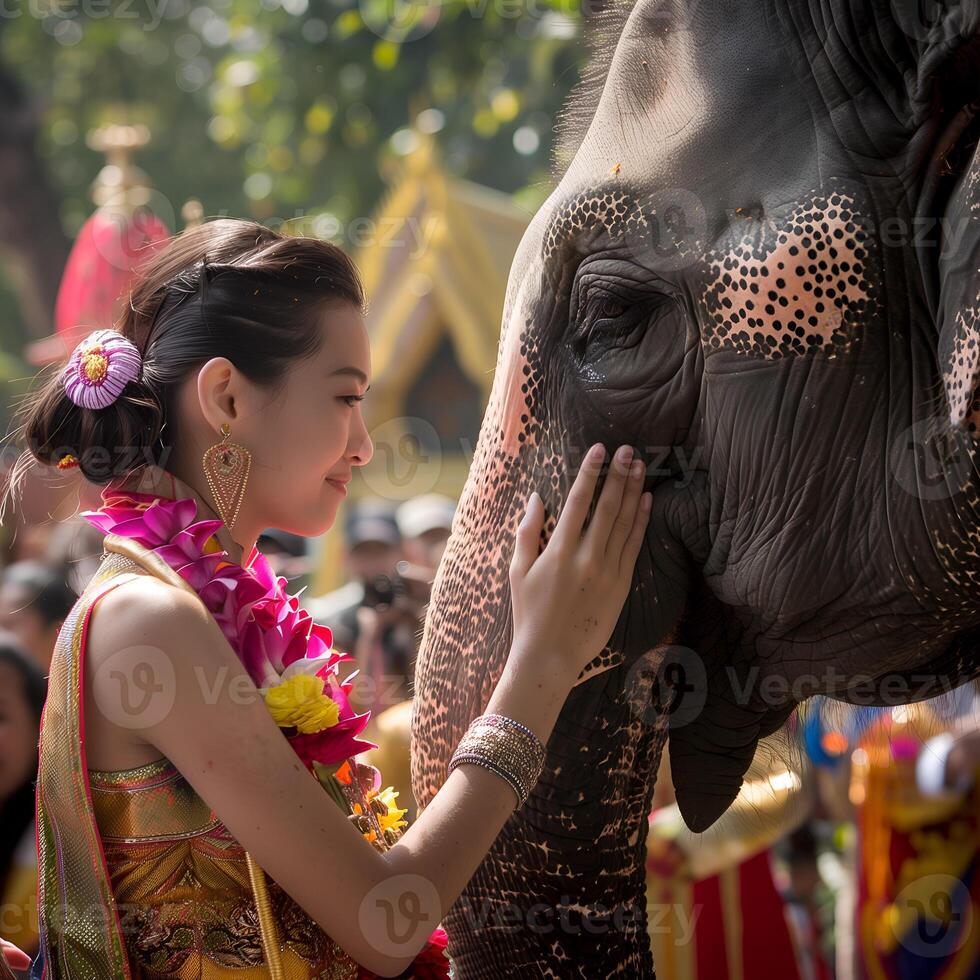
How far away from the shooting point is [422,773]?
1926mm

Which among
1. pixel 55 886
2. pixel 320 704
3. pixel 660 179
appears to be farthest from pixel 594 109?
pixel 55 886

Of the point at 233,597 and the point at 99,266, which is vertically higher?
the point at 99,266

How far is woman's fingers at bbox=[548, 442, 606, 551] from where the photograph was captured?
1731mm

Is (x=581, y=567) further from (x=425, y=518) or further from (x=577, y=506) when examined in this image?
(x=425, y=518)

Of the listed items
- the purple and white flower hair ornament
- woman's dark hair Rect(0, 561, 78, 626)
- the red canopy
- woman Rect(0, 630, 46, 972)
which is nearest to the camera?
the purple and white flower hair ornament

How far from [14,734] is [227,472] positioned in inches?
71.7

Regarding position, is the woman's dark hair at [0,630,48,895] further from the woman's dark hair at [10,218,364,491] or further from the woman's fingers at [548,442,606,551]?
the woman's fingers at [548,442,606,551]

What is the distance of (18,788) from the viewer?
10.8ft

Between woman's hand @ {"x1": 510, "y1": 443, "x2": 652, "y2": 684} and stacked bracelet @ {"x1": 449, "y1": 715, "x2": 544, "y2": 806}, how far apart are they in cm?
9

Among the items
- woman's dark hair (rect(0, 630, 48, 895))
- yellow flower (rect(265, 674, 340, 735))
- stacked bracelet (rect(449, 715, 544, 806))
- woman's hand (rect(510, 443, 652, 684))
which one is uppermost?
woman's hand (rect(510, 443, 652, 684))

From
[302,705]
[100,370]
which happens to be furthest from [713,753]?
[100,370]

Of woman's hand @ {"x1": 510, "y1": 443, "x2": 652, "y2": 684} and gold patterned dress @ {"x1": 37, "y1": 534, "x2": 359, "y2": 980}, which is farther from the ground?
woman's hand @ {"x1": 510, "y1": 443, "x2": 652, "y2": 684}

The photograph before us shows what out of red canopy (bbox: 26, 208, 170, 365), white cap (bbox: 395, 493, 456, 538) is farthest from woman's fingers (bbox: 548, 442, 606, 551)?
red canopy (bbox: 26, 208, 170, 365)

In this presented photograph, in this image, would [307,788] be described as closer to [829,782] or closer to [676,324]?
[676,324]
